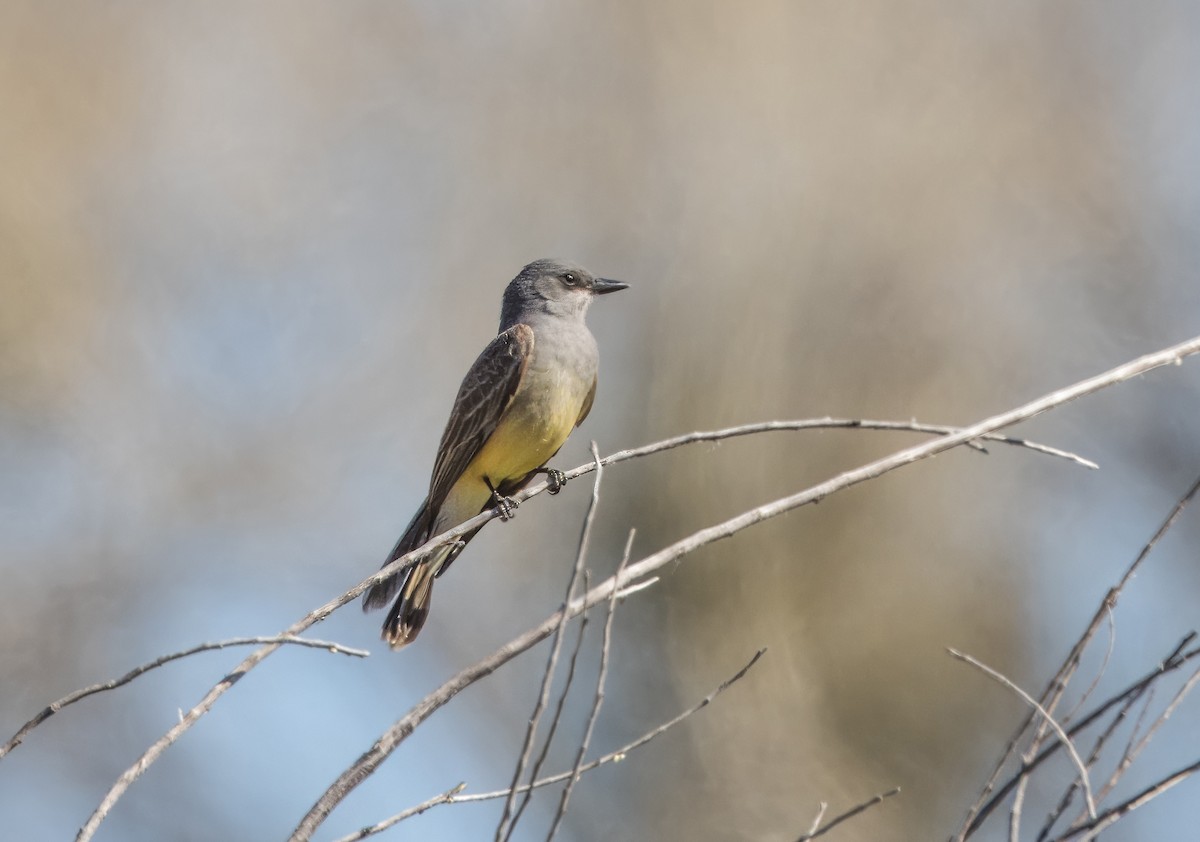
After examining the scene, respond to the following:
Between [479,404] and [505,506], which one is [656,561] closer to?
[505,506]

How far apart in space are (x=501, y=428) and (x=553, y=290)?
102cm

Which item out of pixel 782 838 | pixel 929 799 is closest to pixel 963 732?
pixel 929 799

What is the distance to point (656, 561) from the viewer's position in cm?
294

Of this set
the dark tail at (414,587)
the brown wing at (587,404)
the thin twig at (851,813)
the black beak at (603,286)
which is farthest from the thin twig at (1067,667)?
the black beak at (603,286)

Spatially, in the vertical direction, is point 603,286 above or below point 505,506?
above

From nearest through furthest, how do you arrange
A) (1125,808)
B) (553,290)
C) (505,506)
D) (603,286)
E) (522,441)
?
1. (1125,808)
2. (505,506)
3. (522,441)
4. (553,290)
5. (603,286)

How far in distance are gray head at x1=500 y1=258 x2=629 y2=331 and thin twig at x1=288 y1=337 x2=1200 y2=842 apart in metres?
3.51

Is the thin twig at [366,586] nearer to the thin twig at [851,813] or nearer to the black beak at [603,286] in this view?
the thin twig at [851,813]

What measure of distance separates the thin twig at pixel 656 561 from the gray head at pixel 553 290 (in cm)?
351

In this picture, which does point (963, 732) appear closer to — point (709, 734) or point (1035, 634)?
point (1035, 634)

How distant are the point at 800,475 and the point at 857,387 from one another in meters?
0.99

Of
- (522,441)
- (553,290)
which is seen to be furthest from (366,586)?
(553,290)

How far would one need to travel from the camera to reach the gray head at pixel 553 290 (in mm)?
6801

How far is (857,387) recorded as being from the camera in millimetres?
12523
